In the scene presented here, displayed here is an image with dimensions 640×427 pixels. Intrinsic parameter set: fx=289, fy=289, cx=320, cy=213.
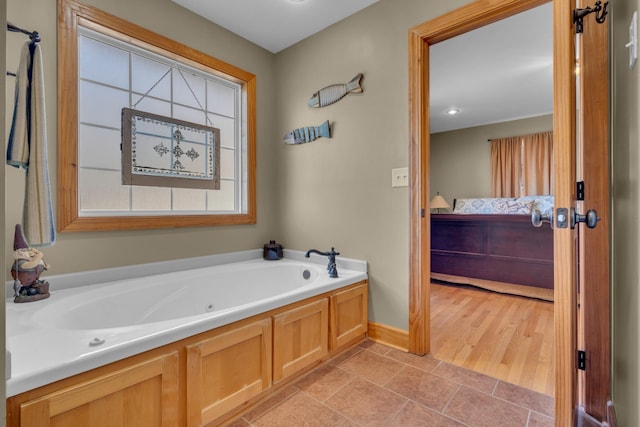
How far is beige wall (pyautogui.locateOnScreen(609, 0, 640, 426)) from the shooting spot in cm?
79

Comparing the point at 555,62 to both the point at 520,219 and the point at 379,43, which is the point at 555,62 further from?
the point at 520,219

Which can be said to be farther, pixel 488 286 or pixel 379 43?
pixel 488 286

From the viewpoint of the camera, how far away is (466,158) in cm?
592

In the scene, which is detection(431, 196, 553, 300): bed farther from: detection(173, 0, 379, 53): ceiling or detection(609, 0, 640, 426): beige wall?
detection(173, 0, 379, 53): ceiling

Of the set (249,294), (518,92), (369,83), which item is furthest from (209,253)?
(518,92)

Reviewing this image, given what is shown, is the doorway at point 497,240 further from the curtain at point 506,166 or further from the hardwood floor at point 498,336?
the curtain at point 506,166

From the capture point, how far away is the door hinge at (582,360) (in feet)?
4.07

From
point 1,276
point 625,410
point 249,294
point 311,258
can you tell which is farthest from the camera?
point 311,258

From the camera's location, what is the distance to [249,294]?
7.69 ft

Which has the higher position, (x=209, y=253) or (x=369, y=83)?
(x=369, y=83)

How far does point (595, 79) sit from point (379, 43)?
4.55 ft

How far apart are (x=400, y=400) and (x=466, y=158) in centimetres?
553

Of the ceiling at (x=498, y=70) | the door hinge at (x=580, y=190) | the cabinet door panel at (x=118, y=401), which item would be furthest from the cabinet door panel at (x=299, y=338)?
the ceiling at (x=498, y=70)

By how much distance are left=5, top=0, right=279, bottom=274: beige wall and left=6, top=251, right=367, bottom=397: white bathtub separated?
0.31 ft
